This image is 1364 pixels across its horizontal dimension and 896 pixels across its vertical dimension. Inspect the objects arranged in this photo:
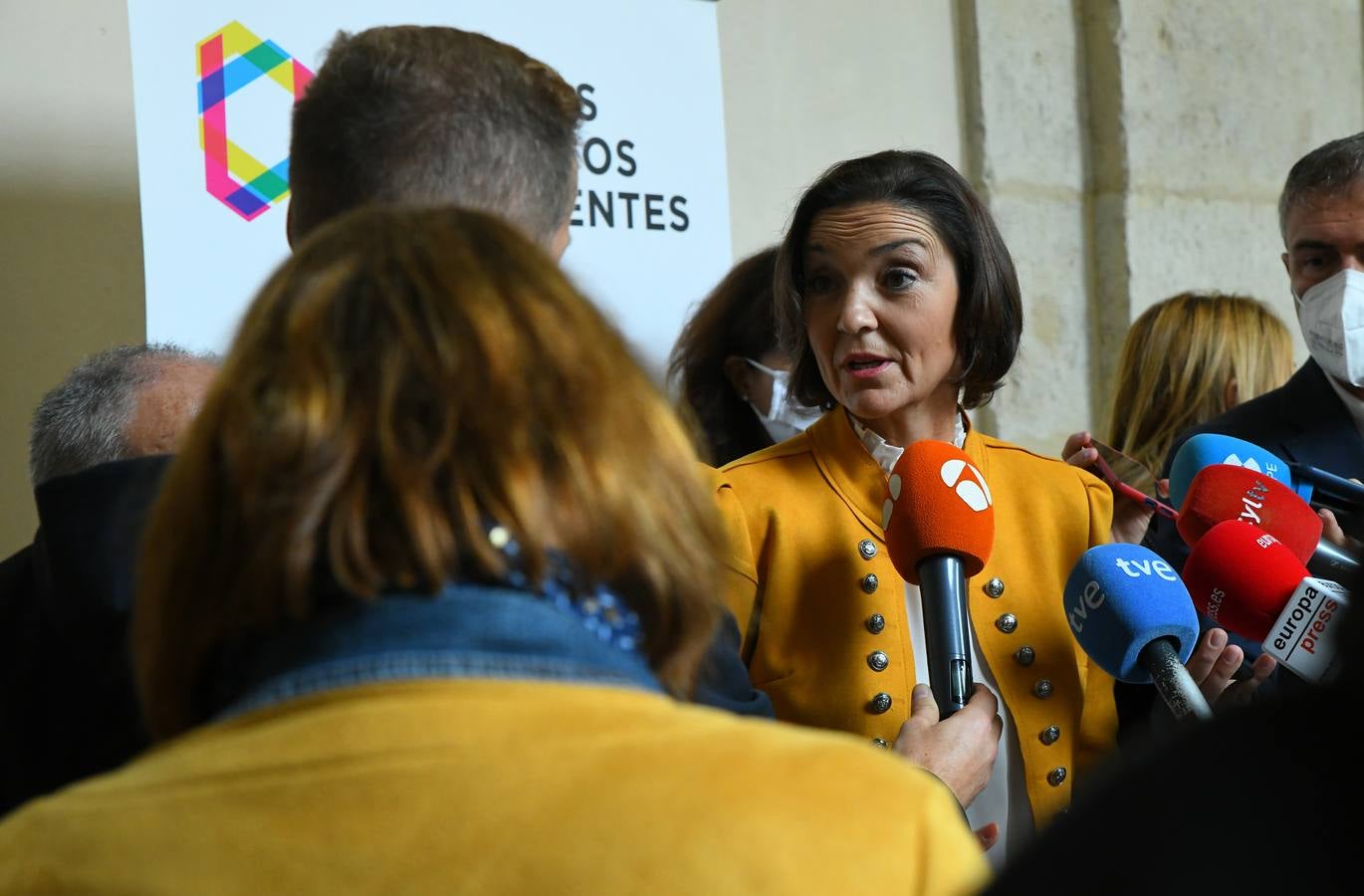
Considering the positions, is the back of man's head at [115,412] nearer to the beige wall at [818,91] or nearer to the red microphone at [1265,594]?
the red microphone at [1265,594]

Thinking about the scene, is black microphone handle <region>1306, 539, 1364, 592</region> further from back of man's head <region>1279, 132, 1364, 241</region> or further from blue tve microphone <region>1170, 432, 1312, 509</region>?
back of man's head <region>1279, 132, 1364, 241</region>

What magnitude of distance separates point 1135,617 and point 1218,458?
23.0 inches

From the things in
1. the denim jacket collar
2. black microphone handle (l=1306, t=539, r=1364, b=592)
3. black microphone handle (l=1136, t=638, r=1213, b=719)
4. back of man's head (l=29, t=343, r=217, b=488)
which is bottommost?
black microphone handle (l=1136, t=638, r=1213, b=719)

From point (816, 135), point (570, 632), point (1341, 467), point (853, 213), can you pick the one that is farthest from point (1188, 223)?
point (570, 632)

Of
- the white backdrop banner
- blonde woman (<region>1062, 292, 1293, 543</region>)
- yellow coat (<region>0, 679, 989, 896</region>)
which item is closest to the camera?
yellow coat (<region>0, 679, 989, 896</region>)

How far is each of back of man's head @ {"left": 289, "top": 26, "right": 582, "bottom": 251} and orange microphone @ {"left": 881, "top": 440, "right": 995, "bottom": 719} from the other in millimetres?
649

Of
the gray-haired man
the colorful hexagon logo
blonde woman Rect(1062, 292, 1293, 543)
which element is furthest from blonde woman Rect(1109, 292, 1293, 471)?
the gray-haired man

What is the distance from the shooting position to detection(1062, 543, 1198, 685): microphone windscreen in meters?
1.98

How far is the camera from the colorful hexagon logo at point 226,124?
300cm

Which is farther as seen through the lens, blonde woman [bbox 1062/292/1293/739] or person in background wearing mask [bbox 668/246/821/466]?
blonde woman [bbox 1062/292/1293/739]

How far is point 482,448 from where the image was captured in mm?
923

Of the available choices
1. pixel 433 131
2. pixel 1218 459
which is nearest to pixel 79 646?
pixel 433 131

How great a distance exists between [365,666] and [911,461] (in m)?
1.38

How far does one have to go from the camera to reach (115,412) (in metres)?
2.22
